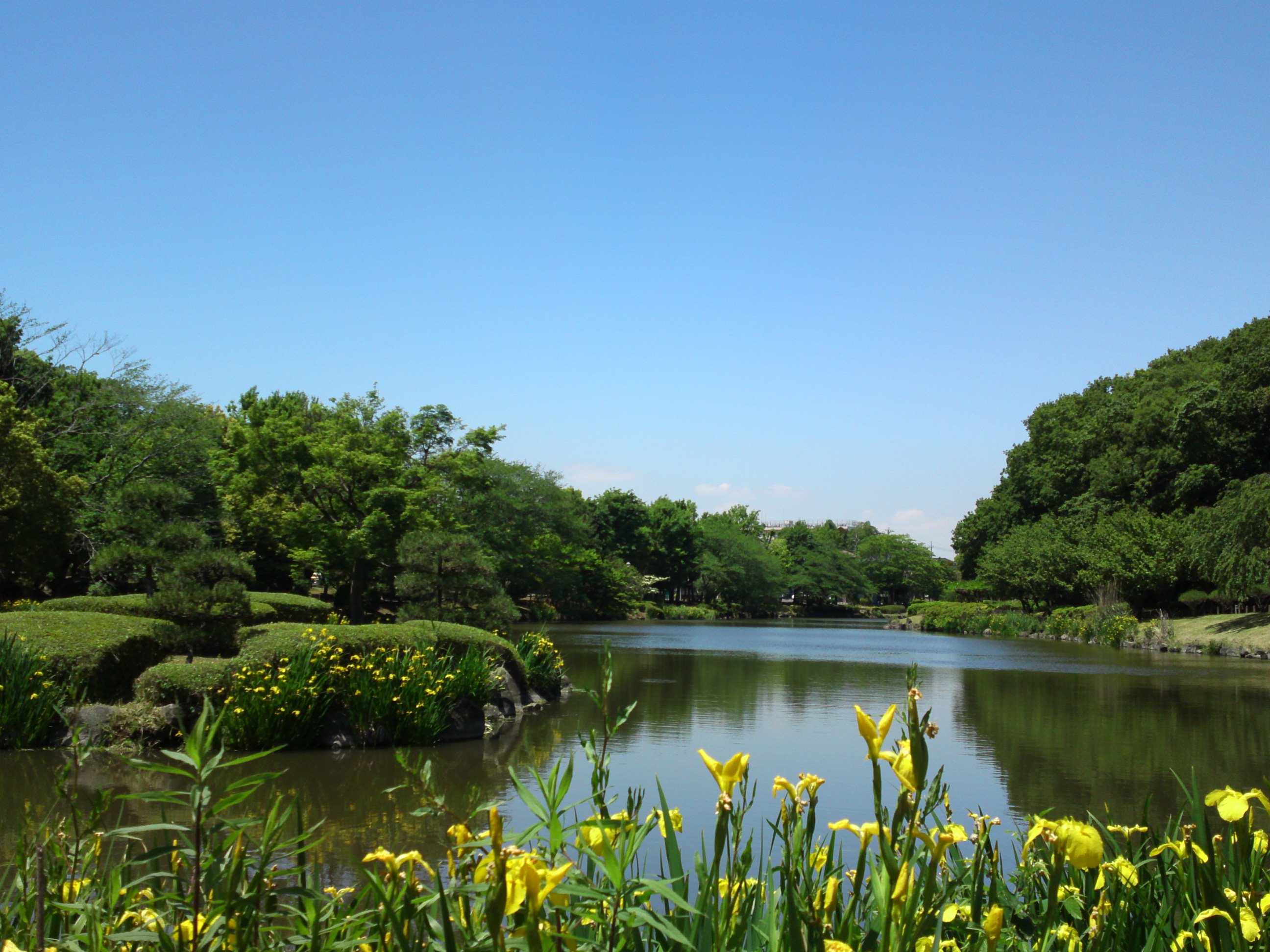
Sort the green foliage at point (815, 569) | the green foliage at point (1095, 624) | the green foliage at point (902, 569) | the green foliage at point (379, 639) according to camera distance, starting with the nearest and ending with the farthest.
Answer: the green foliage at point (379, 639)
the green foliage at point (1095, 624)
the green foliage at point (815, 569)
the green foliage at point (902, 569)

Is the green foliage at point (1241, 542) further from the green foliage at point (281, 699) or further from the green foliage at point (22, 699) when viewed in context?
the green foliage at point (22, 699)

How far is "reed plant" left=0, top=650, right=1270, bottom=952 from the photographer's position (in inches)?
42.1

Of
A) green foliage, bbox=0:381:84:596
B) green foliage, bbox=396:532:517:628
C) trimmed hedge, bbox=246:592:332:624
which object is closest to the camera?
green foliage, bbox=396:532:517:628

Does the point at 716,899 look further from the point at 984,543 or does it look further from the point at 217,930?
the point at 984,543

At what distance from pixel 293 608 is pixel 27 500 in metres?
4.54

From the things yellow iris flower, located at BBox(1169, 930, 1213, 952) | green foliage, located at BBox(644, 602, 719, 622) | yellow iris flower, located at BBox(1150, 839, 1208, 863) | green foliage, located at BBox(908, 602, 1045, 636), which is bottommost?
green foliage, located at BBox(644, 602, 719, 622)

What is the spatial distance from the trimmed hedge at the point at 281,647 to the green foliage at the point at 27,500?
758 cm

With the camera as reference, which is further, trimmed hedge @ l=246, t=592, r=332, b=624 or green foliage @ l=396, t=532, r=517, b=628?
trimmed hedge @ l=246, t=592, r=332, b=624

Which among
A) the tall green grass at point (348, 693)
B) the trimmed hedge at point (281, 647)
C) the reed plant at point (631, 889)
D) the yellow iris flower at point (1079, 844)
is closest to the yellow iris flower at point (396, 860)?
the reed plant at point (631, 889)

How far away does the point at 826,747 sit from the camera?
8406 millimetres

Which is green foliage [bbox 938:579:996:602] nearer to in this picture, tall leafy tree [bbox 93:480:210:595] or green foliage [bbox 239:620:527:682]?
green foliage [bbox 239:620:527:682]

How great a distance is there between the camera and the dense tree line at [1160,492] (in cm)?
2391

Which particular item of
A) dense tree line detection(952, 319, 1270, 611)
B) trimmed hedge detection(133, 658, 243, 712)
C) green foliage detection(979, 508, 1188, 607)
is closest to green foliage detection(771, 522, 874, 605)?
dense tree line detection(952, 319, 1270, 611)

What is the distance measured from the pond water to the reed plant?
213 millimetres
